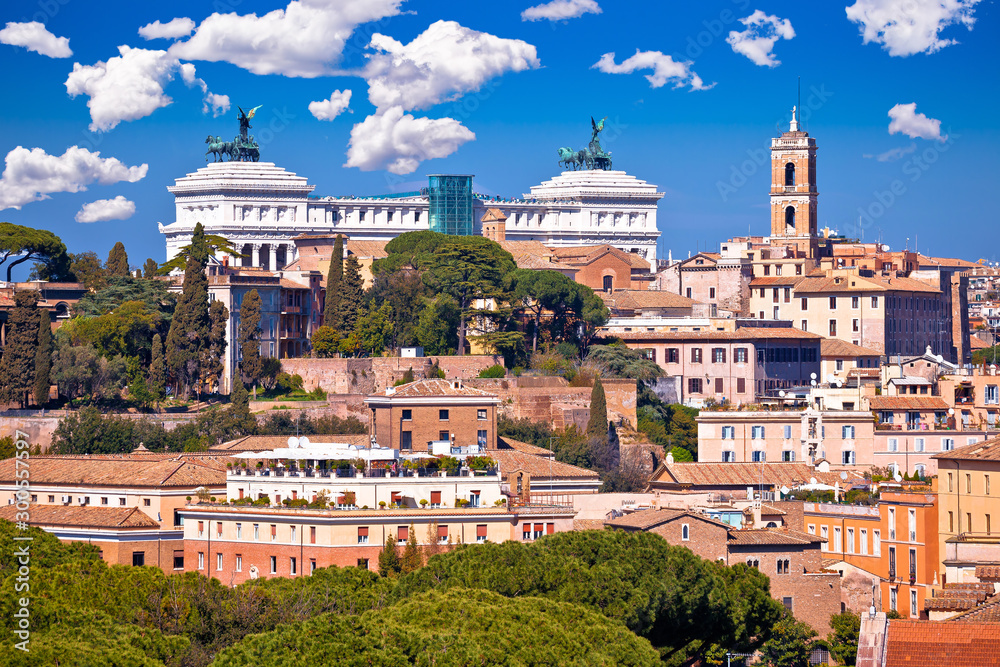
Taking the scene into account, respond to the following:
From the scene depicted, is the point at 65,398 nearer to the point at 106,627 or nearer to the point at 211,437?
the point at 211,437

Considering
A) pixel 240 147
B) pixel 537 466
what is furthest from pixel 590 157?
pixel 537 466

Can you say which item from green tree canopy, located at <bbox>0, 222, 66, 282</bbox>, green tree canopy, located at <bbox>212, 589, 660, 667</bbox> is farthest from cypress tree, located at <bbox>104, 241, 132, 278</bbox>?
green tree canopy, located at <bbox>212, 589, 660, 667</bbox>

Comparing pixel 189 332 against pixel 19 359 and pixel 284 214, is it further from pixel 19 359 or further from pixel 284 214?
pixel 284 214

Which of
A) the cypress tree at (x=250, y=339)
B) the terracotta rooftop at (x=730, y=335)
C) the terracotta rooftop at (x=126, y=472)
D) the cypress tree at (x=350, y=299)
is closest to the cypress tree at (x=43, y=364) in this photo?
the cypress tree at (x=250, y=339)

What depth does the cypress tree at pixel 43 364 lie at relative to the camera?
7306cm

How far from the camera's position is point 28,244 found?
88125mm

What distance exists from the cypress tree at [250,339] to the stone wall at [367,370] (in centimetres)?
173

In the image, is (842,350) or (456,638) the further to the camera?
(842,350)

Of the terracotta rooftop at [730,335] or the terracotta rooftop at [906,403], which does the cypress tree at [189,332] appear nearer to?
the terracotta rooftop at [730,335]

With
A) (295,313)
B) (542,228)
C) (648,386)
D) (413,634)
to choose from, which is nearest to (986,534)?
(413,634)

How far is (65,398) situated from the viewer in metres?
75.1

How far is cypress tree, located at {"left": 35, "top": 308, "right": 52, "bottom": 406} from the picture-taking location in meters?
73.1

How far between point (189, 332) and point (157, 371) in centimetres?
195

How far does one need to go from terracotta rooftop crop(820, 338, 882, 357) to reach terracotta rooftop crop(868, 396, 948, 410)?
46.4 feet
